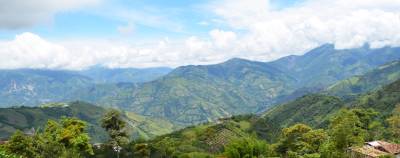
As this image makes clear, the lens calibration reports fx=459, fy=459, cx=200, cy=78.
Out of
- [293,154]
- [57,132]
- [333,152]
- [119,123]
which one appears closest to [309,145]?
[293,154]

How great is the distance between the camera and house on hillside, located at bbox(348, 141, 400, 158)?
330 ft

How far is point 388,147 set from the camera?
12200 cm

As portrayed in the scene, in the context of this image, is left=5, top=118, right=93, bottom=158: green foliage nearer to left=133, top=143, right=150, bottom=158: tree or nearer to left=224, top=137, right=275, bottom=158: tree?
left=224, top=137, right=275, bottom=158: tree

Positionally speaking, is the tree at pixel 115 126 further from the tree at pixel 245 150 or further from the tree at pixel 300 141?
the tree at pixel 300 141

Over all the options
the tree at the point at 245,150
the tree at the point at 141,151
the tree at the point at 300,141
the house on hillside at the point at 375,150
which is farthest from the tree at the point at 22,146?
the house on hillside at the point at 375,150

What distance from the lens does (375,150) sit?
117m

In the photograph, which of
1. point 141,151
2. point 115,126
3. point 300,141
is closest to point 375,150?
point 300,141

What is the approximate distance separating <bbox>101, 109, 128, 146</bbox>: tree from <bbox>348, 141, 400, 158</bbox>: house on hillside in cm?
5142

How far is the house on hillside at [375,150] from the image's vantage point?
101 m

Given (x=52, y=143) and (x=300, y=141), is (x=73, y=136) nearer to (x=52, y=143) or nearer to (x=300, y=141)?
(x=52, y=143)

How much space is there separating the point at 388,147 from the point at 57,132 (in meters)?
84.5

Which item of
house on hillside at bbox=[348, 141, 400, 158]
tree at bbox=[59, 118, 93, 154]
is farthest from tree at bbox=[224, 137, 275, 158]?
tree at bbox=[59, 118, 93, 154]

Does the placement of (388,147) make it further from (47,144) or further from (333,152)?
(47,144)

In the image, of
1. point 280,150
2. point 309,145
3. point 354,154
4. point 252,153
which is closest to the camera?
point 354,154
